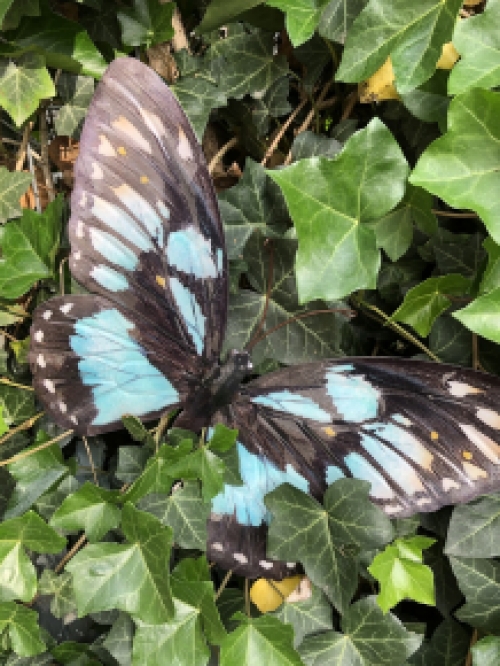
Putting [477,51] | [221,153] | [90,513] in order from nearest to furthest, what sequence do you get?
[477,51]
[90,513]
[221,153]

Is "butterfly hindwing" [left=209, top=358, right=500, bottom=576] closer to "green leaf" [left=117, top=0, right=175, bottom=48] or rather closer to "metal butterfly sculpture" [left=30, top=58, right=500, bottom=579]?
"metal butterfly sculpture" [left=30, top=58, right=500, bottom=579]

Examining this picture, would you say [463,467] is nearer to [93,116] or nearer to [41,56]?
[93,116]

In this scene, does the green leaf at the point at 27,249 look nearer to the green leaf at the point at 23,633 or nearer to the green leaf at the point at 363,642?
the green leaf at the point at 23,633

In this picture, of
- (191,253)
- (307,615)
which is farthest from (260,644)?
(191,253)

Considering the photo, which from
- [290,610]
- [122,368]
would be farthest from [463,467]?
[122,368]

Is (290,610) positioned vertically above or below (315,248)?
below

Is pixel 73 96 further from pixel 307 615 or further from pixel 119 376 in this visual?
pixel 307 615

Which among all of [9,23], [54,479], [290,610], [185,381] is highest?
[9,23]
